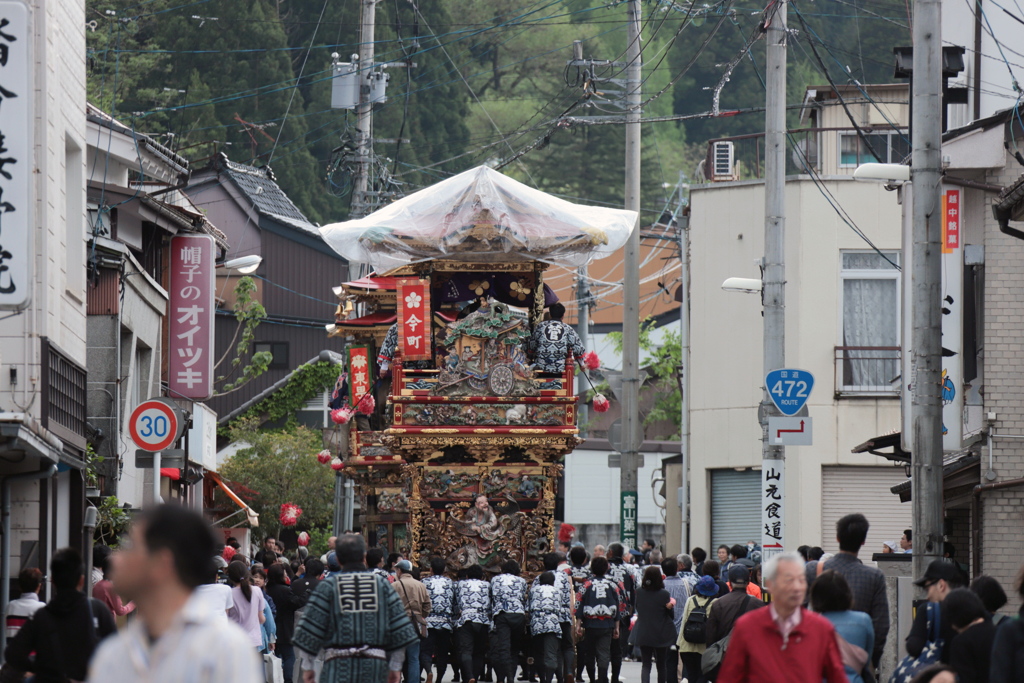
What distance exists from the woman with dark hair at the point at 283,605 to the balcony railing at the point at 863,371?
1600 cm

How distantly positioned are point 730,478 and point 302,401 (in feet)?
64.8

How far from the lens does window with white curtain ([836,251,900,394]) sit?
3066 cm

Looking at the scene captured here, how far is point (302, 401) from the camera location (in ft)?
159

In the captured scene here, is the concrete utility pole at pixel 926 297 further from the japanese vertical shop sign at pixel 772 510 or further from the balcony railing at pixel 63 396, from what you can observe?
the balcony railing at pixel 63 396

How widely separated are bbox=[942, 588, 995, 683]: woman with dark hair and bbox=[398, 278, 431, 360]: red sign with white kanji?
13.8 metres

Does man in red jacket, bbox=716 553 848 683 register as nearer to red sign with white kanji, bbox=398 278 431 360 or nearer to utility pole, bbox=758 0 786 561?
utility pole, bbox=758 0 786 561

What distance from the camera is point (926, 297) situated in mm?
13516

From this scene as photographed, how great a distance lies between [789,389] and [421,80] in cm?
3780

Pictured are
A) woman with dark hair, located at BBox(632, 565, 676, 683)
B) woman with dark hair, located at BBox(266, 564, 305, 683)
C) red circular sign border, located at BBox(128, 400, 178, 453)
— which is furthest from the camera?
red circular sign border, located at BBox(128, 400, 178, 453)

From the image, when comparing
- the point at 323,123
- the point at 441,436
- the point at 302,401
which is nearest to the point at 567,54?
the point at 323,123

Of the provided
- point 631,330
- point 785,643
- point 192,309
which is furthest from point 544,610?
point 192,309

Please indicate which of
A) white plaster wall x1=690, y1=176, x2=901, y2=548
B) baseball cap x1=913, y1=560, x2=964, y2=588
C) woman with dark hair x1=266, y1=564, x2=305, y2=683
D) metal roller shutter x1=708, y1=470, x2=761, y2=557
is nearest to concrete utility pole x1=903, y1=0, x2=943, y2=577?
baseball cap x1=913, y1=560, x2=964, y2=588

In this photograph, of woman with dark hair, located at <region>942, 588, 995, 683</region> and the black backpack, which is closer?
woman with dark hair, located at <region>942, 588, 995, 683</region>

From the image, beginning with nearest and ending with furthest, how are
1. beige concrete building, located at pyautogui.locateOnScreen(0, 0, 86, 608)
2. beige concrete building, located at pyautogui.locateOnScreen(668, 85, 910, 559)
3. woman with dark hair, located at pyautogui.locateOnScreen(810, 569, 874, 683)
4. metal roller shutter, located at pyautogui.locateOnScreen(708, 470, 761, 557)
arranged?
A: woman with dark hair, located at pyautogui.locateOnScreen(810, 569, 874, 683), beige concrete building, located at pyautogui.locateOnScreen(0, 0, 86, 608), beige concrete building, located at pyautogui.locateOnScreen(668, 85, 910, 559), metal roller shutter, located at pyautogui.locateOnScreen(708, 470, 761, 557)
